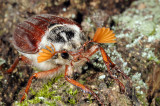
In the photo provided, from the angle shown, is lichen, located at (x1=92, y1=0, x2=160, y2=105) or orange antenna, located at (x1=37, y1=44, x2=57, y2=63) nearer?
orange antenna, located at (x1=37, y1=44, x2=57, y2=63)

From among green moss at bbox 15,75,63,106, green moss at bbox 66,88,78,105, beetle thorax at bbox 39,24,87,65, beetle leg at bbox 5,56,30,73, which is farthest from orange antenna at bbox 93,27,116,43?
beetle leg at bbox 5,56,30,73

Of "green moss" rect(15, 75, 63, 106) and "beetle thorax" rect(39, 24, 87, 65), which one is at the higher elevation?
"beetle thorax" rect(39, 24, 87, 65)

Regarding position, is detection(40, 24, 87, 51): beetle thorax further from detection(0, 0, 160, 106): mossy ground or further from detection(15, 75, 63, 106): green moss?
detection(15, 75, 63, 106): green moss

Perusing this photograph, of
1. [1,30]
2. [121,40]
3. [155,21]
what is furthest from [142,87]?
[1,30]

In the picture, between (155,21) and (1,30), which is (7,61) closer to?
(1,30)

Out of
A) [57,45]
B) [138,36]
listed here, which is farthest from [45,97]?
[138,36]

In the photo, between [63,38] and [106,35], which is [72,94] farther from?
[106,35]

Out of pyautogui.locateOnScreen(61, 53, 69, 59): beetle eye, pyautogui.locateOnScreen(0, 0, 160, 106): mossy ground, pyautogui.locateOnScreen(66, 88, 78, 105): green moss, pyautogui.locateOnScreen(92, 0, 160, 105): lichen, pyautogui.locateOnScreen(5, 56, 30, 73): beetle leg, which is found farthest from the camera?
pyautogui.locateOnScreen(5, 56, 30, 73): beetle leg

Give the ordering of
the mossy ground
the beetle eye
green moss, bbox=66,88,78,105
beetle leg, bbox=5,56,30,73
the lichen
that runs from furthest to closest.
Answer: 1. beetle leg, bbox=5,56,30,73
2. the lichen
3. the beetle eye
4. the mossy ground
5. green moss, bbox=66,88,78,105

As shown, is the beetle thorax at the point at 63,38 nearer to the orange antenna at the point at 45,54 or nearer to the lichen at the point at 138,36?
the orange antenna at the point at 45,54
